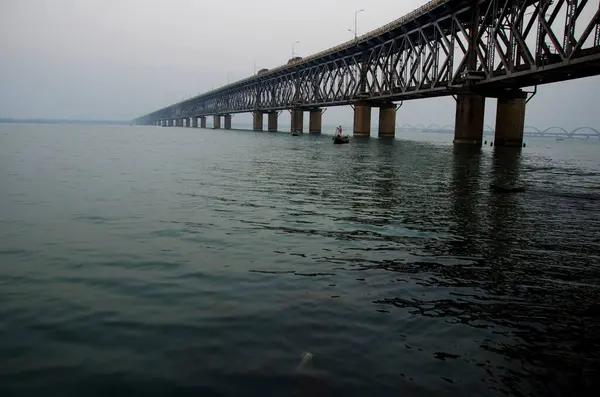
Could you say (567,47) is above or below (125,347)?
above

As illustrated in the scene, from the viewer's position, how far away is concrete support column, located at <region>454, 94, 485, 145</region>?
6269 cm

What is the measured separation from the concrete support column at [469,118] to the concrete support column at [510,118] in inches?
93.9

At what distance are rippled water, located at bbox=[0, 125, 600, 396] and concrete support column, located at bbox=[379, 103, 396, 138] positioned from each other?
8756 centimetres

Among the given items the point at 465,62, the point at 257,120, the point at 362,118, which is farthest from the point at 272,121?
the point at 465,62

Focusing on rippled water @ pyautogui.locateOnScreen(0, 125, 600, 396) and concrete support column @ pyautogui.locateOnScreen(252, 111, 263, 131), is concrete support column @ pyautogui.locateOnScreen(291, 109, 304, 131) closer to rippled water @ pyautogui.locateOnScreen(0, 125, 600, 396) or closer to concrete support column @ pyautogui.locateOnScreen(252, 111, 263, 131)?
concrete support column @ pyautogui.locateOnScreen(252, 111, 263, 131)

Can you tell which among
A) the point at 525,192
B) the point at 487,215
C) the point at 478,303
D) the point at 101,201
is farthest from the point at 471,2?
the point at 478,303

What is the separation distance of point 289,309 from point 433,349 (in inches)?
84.7

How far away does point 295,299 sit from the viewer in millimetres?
7316

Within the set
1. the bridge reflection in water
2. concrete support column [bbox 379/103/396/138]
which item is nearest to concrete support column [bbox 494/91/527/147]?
concrete support column [bbox 379/103/396/138]

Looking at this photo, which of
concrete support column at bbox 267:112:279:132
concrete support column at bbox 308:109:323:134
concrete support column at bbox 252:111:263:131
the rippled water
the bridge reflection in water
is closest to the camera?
the rippled water

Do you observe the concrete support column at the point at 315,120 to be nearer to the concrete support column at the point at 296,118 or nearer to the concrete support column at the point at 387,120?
the concrete support column at the point at 296,118

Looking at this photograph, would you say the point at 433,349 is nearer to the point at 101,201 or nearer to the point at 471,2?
the point at 101,201

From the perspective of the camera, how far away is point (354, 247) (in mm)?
10648

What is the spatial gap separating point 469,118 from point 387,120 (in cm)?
3914
